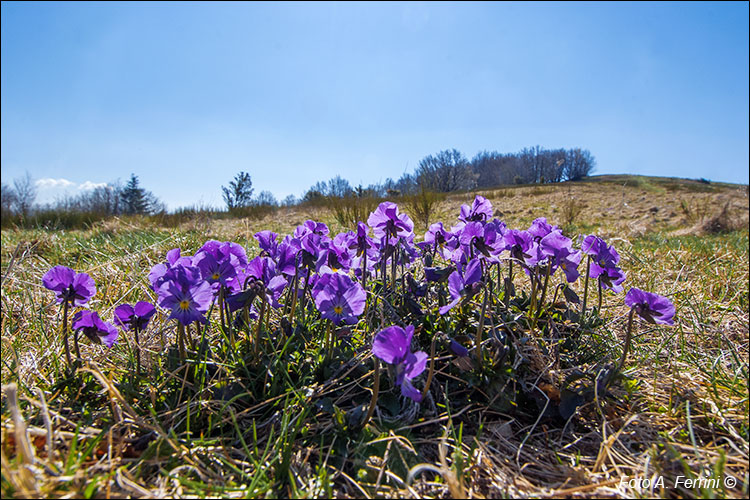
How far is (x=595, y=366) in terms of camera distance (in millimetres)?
1537

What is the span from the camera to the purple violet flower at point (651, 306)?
1354 mm

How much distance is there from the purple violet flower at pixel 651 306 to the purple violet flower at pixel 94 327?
191 centimetres

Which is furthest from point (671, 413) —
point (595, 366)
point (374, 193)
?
point (374, 193)

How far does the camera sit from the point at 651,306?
1.38 metres

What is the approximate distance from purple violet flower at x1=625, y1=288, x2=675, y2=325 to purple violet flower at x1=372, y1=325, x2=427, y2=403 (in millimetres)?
845

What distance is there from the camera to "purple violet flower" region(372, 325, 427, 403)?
3.49ft

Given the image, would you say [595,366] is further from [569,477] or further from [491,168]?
[491,168]

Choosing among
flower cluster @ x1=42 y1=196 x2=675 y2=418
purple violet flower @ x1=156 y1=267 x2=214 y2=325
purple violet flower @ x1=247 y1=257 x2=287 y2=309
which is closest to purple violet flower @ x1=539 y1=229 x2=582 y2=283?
flower cluster @ x1=42 y1=196 x2=675 y2=418

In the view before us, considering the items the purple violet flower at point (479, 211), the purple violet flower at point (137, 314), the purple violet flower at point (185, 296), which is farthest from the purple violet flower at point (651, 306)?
the purple violet flower at point (137, 314)

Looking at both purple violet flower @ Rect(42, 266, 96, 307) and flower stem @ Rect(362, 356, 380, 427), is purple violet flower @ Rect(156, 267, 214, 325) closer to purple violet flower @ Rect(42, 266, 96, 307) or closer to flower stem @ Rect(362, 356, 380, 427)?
purple violet flower @ Rect(42, 266, 96, 307)

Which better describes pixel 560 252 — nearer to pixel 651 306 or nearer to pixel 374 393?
pixel 651 306

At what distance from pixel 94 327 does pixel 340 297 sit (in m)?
0.91

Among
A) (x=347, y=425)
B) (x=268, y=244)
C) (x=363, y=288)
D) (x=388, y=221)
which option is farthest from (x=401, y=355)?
(x=268, y=244)

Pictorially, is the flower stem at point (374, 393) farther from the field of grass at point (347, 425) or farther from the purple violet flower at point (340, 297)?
the purple violet flower at point (340, 297)
